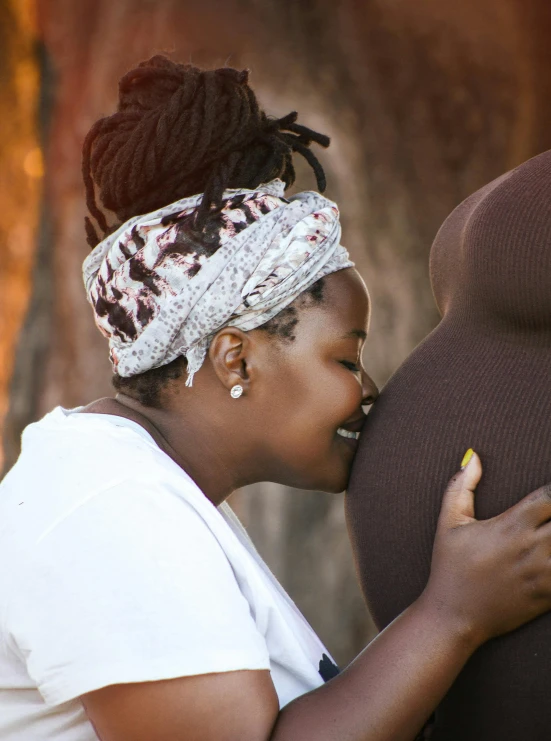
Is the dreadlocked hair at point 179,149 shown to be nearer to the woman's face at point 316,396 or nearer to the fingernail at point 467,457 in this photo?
the woman's face at point 316,396

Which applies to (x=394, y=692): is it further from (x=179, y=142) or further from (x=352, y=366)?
(x=179, y=142)

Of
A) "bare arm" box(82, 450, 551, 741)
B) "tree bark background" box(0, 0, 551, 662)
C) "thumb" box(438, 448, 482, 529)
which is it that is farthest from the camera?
"tree bark background" box(0, 0, 551, 662)

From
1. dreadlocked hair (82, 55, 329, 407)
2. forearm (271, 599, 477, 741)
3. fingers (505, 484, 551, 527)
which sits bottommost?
forearm (271, 599, 477, 741)

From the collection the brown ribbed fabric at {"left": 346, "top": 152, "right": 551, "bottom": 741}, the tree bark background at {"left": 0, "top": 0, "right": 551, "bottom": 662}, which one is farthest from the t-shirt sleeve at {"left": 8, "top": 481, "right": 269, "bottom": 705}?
the tree bark background at {"left": 0, "top": 0, "right": 551, "bottom": 662}

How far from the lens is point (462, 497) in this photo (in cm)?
109

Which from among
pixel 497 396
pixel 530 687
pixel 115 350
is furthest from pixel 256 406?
pixel 530 687

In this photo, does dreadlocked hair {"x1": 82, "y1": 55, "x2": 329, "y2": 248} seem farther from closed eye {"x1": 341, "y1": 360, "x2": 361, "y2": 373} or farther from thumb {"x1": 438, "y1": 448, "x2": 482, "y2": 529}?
thumb {"x1": 438, "y1": 448, "x2": 482, "y2": 529}

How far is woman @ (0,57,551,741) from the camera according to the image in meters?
1.01

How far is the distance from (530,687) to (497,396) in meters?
0.39

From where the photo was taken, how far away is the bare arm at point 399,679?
3.24ft

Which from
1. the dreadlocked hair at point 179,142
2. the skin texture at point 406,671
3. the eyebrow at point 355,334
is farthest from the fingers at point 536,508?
the dreadlocked hair at point 179,142

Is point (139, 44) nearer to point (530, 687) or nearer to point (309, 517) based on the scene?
point (309, 517)

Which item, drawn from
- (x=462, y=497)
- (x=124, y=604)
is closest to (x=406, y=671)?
(x=462, y=497)

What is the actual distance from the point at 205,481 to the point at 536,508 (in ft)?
2.08
